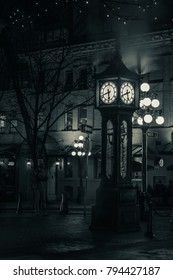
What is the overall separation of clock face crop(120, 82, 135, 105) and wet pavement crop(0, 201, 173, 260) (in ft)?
12.6

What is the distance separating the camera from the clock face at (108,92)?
17734 millimetres

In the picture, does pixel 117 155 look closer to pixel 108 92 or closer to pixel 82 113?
pixel 108 92

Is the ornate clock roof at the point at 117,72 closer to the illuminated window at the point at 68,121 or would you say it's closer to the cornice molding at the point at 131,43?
the cornice molding at the point at 131,43

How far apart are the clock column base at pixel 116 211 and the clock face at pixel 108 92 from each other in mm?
2605

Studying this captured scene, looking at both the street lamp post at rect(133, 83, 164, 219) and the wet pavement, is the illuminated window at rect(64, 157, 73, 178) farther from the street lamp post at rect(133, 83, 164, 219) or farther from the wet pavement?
the wet pavement

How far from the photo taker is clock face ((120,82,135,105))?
1772 centimetres

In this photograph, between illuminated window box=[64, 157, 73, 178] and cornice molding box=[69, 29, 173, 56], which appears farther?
illuminated window box=[64, 157, 73, 178]

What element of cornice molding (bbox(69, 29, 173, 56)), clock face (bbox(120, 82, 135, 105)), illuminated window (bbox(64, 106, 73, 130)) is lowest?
clock face (bbox(120, 82, 135, 105))

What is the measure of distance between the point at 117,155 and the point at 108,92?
186cm

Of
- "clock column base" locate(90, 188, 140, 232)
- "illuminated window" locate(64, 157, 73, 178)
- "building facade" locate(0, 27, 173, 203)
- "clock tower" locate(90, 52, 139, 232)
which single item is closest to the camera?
"clock column base" locate(90, 188, 140, 232)

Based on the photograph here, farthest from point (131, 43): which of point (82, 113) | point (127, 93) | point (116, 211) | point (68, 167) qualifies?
point (116, 211)

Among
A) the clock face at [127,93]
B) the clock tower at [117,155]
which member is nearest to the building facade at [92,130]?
the clock tower at [117,155]

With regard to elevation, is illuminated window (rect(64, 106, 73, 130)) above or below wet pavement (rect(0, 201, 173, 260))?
above

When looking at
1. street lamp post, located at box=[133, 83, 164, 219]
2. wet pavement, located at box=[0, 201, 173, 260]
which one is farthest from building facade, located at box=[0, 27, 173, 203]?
wet pavement, located at box=[0, 201, 173, 260]
